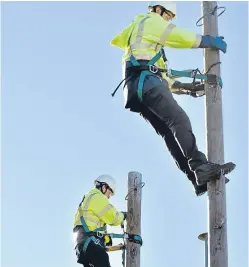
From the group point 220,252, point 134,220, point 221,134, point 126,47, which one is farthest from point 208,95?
point 134,220

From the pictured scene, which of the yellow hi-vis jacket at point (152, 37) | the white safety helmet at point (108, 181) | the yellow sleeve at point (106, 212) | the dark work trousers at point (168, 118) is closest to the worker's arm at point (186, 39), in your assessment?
the yellow hi-vis jacket at point (152, 37)

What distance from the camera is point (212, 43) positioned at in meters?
7.44

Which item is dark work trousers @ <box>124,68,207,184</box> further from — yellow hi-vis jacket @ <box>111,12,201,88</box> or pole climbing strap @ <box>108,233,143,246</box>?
pole climbing strap @ <box>108,233,143,246</box>

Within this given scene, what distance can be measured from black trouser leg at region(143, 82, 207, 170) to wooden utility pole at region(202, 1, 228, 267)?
0.16m

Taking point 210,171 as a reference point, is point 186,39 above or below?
above

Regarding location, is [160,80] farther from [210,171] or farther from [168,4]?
[210,171]

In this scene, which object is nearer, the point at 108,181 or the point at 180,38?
the point at 180,38

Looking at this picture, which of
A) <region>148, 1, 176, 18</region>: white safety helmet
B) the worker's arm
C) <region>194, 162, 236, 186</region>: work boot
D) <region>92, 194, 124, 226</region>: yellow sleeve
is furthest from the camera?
<region>92, 194, 124, 226</region>: yellow sleeve

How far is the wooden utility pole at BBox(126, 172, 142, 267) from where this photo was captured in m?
9.74

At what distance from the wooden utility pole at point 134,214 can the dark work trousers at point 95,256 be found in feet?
0.94

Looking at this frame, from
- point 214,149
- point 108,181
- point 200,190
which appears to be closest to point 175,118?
point 214,149

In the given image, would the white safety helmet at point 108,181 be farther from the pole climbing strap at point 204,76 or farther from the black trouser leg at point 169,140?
the pole climbing strap at point 204,76

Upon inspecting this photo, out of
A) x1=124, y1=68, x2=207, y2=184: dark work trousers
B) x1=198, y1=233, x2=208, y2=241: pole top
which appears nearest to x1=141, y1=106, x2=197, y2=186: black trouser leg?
x1=124, y1=68, x2=207, y2=184: dark work trousers

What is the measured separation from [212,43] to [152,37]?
60 cm
